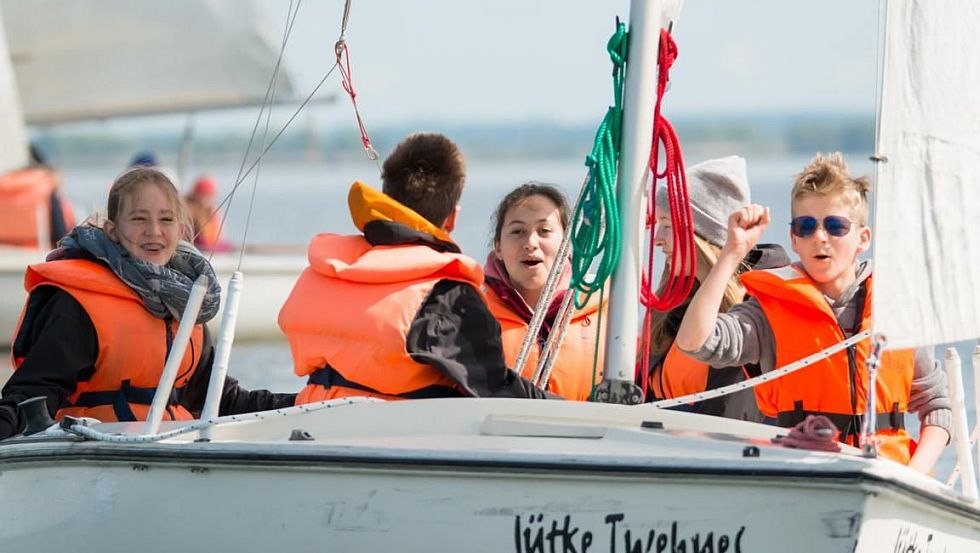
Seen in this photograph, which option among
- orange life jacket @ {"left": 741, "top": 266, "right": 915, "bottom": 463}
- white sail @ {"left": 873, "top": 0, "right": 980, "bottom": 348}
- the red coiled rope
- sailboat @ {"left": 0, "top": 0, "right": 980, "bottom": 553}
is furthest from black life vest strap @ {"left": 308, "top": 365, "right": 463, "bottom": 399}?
white sail @ {"left": 873, "top": 0, "right": 980, "bottom": 348}

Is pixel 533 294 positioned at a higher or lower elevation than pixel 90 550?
higher

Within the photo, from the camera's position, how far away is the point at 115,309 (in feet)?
15.7

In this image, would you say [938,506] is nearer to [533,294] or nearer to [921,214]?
[921,214]

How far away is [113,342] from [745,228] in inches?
64.0

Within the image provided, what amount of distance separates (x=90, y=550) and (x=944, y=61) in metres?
2.10

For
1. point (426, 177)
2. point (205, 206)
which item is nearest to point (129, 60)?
point (205, 206)

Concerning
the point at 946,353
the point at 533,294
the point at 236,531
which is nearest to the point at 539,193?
the point at 533,294

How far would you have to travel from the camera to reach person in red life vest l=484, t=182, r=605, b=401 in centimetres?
521

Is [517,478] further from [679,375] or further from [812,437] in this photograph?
[679,375]

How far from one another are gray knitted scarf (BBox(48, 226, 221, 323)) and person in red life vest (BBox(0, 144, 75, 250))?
10101mm

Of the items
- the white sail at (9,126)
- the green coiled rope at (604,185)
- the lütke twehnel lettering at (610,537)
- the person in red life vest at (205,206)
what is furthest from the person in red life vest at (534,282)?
the white sail at (9,126)

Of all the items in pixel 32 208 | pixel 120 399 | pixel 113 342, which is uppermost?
pixel 32 208

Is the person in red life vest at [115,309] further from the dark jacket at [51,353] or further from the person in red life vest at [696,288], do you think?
the person in red life vest at [696,288]

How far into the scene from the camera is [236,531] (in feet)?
12.8
